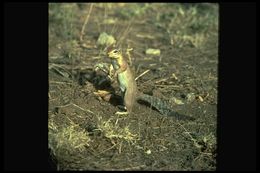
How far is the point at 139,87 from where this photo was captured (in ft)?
22.8

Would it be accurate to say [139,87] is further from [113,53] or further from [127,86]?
[113,53]

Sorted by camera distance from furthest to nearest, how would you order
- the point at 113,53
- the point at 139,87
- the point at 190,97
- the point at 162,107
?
1. the point at 139,87
2. the point at 190,97
3. the point at 162,107
4. the point at 113,53

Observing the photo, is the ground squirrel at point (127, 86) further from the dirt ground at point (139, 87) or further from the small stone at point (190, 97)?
the small stone at point (190, 97)

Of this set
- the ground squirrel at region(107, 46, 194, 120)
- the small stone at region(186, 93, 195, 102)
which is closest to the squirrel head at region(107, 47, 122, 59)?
the ground squirrel at region(107, 46, 194, 120)

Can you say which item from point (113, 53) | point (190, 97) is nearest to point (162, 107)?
point (190, 97)

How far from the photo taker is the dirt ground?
219 inches

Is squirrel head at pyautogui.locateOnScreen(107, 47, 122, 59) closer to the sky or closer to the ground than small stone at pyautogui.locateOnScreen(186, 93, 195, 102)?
closer to the sky

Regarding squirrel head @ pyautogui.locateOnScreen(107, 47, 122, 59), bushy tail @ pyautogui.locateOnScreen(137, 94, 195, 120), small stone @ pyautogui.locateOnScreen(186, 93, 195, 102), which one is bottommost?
bushy tail @ pyautogui.locateOnScreen(137, 94, 195, 120)

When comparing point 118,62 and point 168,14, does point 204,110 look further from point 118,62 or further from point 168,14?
point 168,14

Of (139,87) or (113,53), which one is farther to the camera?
(139,87)

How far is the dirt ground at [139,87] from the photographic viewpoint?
5.55m

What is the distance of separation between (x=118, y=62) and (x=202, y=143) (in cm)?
122

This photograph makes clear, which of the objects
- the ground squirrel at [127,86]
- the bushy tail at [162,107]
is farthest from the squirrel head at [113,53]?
the bushy tail at [162,107]

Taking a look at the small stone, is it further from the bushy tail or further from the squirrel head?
the squirrel head
